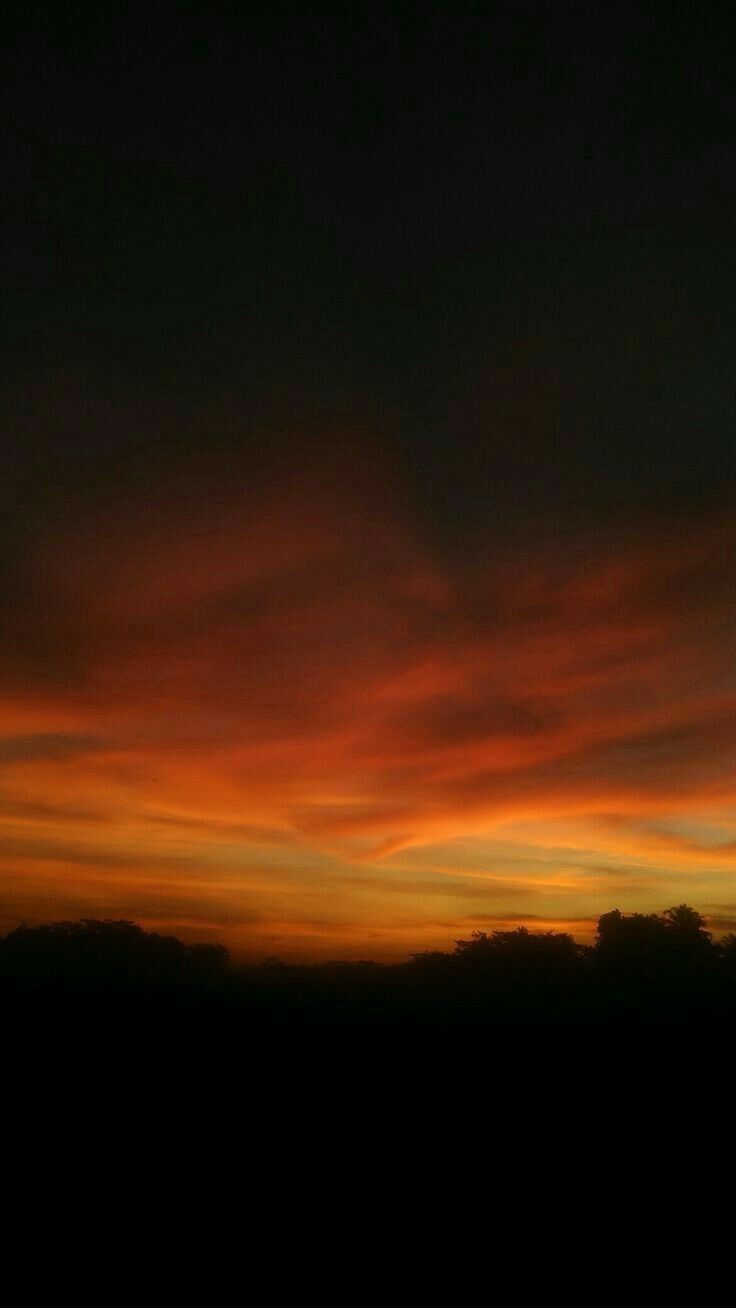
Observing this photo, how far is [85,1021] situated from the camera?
76.2 ft

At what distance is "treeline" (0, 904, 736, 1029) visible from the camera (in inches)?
1130

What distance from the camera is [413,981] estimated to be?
42156mm

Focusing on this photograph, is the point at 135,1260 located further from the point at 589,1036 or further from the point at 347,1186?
the point at 589,1036

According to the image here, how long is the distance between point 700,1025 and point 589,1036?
19.3 ft

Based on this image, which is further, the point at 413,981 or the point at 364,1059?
the point at 413,981

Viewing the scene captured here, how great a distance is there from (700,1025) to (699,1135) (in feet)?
47.6

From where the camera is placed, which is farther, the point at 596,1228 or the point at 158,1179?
the point at 158,1179

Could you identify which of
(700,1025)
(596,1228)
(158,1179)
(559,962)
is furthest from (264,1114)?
(559,962)

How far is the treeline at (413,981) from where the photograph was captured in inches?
1130

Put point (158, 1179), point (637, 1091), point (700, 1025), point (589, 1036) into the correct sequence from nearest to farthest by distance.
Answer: point (158, 1179) → point (637, 1091) → point (589, 1036) → point (700, 1025)

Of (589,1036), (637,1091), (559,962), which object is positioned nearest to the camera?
(637,1091)

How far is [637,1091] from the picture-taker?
17812 millimetres

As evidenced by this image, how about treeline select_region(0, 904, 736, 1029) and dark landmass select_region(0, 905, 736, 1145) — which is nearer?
dark landmass select_region(0, 905, 736, 1145)

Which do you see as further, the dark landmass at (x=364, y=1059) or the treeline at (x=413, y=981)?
the treeline at (x=413, y=981)
